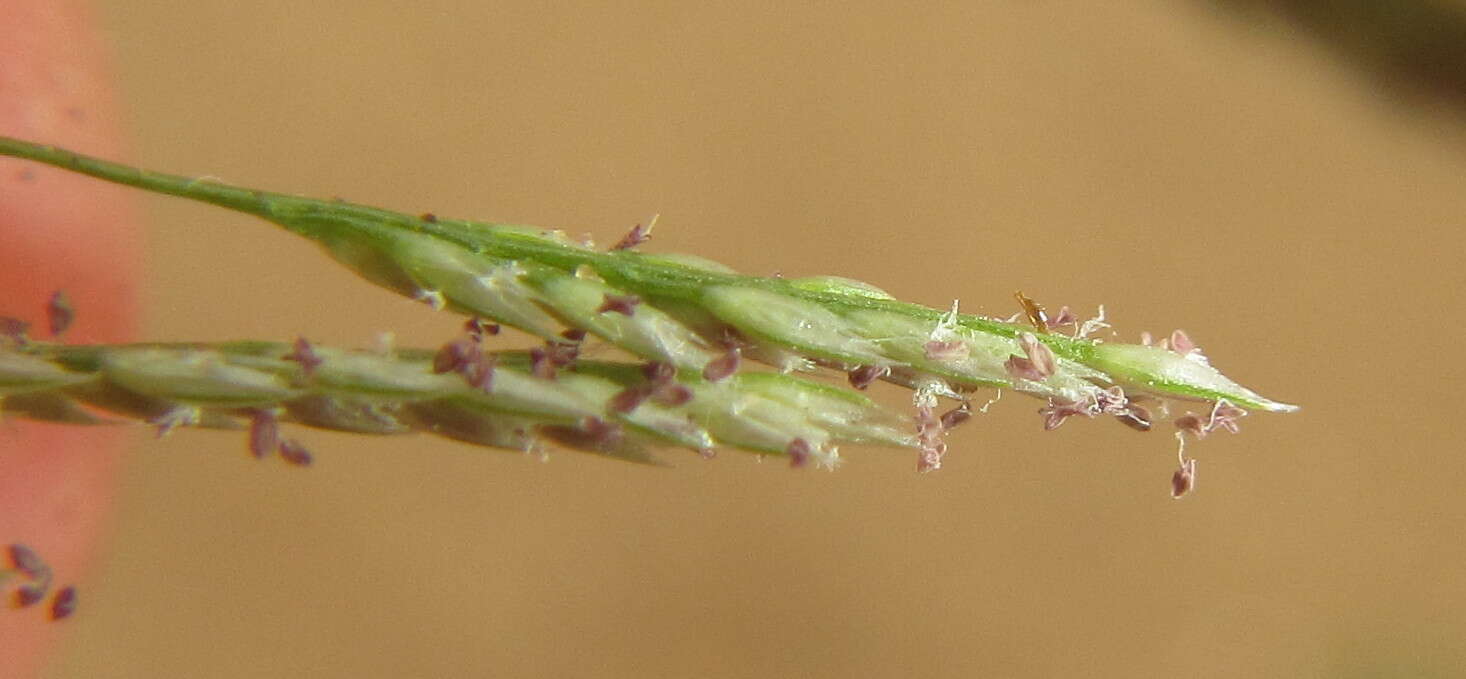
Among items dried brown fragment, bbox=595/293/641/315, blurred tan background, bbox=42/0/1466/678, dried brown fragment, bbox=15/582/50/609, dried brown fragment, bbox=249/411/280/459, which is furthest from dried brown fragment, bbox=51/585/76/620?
blurred tan background, bbox=42/0/1466/678

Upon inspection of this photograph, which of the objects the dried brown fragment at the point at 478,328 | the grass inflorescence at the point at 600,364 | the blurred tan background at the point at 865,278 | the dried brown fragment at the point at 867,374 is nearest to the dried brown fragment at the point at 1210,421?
the grass inflorescence at the point at 600,364

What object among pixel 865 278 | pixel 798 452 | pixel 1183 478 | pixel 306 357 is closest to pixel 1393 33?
pixel 865 278

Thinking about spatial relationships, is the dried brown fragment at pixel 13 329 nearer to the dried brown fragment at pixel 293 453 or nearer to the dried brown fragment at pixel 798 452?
the dried brown fragment at pixel 293 453

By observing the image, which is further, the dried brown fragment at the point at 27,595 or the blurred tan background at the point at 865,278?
the blurred tan background at the point at 865,278

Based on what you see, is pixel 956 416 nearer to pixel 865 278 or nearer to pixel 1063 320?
pixel 1063 320

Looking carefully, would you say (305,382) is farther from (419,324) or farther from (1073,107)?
(1073,107)
